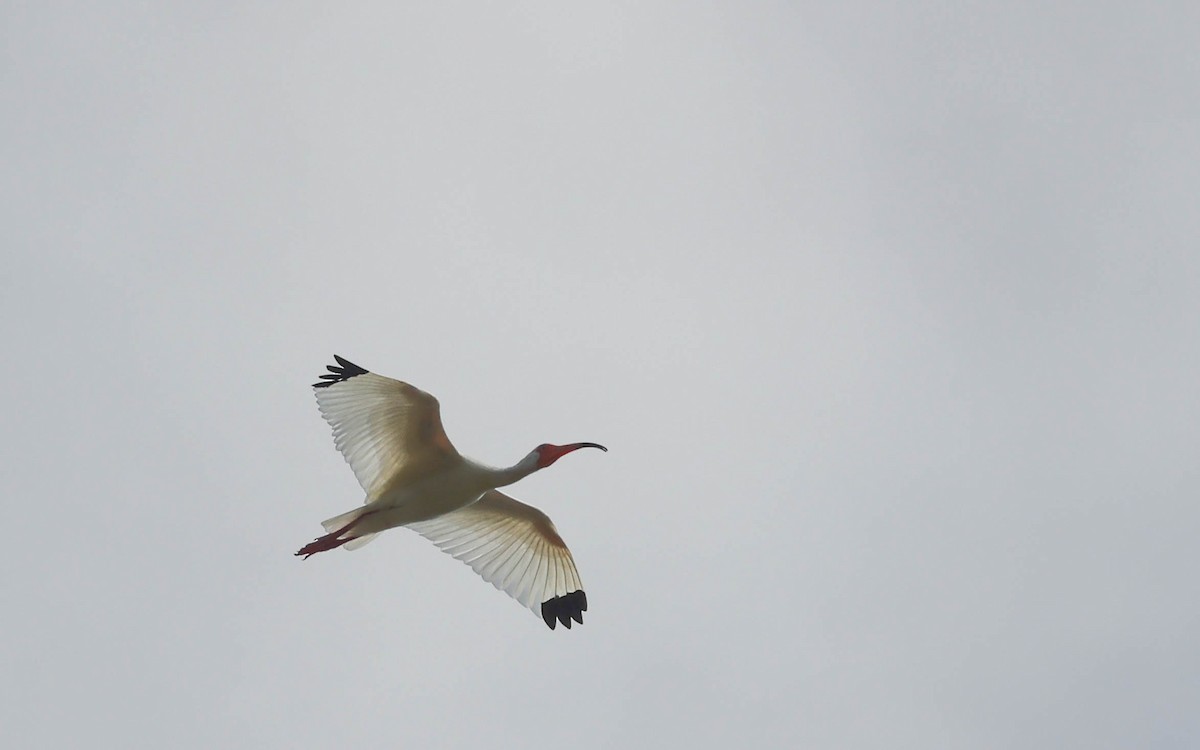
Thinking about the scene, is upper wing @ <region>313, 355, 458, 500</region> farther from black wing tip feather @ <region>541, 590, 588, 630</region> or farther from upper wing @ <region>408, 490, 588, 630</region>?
black wing tip feather @ <region>541, 590, 588, 630</region>

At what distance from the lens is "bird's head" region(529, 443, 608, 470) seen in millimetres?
15602

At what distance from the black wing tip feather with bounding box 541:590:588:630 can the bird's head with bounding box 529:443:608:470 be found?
168 cm

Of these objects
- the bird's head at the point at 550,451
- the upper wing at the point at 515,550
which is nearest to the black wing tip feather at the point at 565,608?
the upper wing at the point at 515,550

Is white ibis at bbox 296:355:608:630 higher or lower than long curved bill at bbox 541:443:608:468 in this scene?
lower

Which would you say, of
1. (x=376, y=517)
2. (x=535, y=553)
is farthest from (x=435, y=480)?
(x=535, y=553)

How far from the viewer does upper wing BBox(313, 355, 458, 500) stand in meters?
15.3

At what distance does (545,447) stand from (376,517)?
73.8 inches

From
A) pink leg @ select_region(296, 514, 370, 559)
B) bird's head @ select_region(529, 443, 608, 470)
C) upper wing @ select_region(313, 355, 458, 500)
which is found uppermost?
bird's head @ select_region(529, 443, 608, 470)

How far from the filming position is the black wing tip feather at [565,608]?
1638 centimetres

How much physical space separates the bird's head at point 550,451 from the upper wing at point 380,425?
33.4 inches

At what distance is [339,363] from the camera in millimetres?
15328

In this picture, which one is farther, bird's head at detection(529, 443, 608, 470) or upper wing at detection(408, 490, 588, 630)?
upper wing at detection(408, 490, 588, 630)

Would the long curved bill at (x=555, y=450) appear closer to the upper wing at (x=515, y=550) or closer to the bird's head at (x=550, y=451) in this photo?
the bird's head at (x=550, y=451)

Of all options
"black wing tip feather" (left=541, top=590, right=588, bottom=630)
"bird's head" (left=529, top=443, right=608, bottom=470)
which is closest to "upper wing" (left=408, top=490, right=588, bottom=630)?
"black wing tip feather" (left=541, top=590, right=588, bottom=630)
